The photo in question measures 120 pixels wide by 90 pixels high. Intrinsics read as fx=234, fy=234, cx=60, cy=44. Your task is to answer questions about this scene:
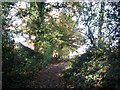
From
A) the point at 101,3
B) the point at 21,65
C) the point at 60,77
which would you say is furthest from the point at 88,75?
the point at 101,3

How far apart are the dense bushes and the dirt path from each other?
221mm

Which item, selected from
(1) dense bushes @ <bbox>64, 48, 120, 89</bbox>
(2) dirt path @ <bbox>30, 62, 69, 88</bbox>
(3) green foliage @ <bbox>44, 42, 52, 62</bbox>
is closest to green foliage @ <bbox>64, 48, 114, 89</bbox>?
(1) dense bushes @ <bbox>64, 48, 120, 89</bbox>

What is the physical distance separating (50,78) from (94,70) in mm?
1426

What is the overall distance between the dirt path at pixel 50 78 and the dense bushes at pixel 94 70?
0.22 m

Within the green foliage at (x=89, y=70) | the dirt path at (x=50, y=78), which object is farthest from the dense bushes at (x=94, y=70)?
the dirt path at (x=50, y=78)

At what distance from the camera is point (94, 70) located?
4680 millimetres

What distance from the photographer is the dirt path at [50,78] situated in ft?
17.4

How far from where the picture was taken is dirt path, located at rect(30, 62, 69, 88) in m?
5.29

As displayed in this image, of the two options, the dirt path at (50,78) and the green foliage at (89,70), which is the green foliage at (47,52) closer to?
the dirt path at (50,78)

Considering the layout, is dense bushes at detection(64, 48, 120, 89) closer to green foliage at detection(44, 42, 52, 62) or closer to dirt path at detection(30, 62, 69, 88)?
dirt path at detection(30, 62, 69, 88)

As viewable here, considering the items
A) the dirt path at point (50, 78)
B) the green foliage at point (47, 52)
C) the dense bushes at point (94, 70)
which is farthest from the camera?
the green foliage at point (47, 52)

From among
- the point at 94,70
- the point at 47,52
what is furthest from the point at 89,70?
the point at 47,52

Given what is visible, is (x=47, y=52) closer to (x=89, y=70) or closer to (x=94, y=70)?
(x=89, y=70)

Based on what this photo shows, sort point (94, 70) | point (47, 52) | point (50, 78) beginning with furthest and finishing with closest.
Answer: point (47, 52)
point (50, 78)
point (94, 70)
